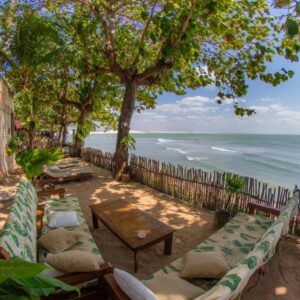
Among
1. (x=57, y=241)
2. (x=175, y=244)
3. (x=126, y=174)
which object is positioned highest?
(x=57, y=241)

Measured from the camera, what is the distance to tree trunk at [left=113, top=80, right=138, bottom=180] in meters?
8.59

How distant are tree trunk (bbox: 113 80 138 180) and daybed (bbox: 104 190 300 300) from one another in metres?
5.43

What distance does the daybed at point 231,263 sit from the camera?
185cm

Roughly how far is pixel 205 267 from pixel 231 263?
1.85ft

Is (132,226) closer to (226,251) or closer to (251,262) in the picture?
(226,251)

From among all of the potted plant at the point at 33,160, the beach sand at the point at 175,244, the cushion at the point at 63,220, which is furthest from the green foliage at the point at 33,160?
the cushion at the point at 63,220

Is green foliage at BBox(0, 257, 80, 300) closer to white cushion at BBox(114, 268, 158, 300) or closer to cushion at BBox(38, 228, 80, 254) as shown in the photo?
white cushion at BBox(114, 268, 158, 300)

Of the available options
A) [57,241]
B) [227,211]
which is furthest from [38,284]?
[227,211]

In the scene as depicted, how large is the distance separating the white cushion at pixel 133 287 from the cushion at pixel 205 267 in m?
0.78

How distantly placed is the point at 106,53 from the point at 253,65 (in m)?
4.89

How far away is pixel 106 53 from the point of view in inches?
318

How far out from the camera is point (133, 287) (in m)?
1.96

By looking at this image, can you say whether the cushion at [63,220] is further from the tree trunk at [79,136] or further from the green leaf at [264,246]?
the tree trunk at [79,136]

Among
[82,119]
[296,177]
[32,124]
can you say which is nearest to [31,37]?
[32,124]
